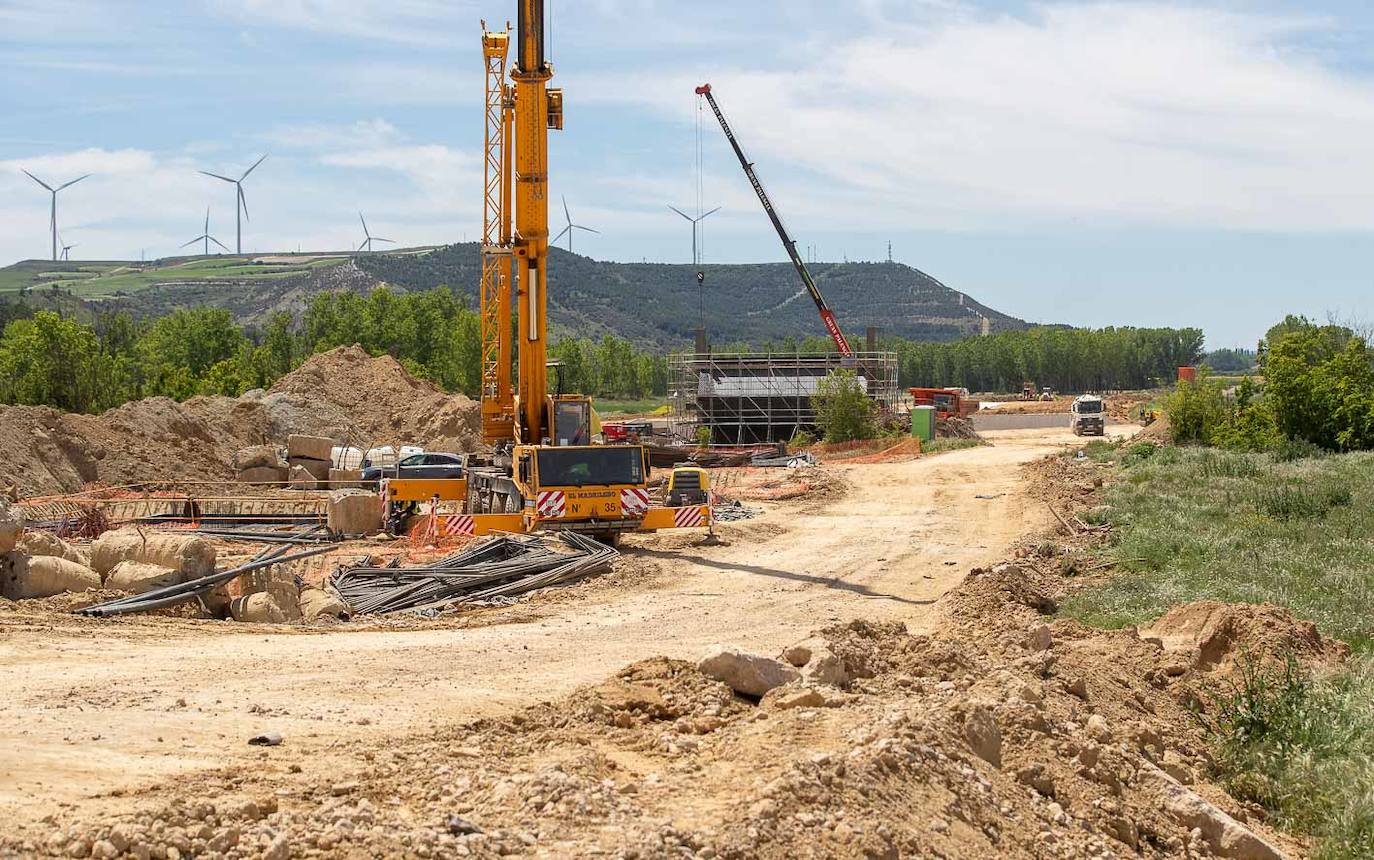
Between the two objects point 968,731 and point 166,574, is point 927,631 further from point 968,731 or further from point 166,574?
point 166,574

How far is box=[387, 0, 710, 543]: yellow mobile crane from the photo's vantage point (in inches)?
964

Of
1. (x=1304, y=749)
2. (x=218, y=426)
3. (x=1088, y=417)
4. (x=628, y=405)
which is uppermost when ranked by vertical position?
(x=218, y=426)

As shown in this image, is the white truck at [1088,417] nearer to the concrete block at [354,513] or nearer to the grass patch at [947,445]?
the grass patch at [947,445]

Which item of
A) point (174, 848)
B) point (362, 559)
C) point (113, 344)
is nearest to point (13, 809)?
point (174, 848)

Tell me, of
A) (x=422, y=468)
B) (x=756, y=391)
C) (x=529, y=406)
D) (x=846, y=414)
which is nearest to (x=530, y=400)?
(x=529, y=406)

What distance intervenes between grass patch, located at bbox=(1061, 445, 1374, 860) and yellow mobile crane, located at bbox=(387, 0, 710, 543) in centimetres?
896

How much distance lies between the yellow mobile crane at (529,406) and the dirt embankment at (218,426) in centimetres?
1246

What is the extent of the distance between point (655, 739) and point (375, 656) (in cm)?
525

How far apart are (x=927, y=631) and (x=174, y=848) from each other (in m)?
11.4

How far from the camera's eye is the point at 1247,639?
13.6 m

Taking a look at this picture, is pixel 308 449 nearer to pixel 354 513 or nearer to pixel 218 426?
pixel 218 426

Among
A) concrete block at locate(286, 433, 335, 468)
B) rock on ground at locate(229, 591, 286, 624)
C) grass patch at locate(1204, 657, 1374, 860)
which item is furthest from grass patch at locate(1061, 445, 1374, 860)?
concrete block at locate(286, 433, 335, 468)

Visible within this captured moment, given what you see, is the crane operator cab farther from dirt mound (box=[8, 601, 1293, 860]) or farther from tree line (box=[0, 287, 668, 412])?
tree line (box=[0, 287, 668, 412])

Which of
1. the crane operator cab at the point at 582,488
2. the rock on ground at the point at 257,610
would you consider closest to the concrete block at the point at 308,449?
the crane operator cab at the point at 582,488
